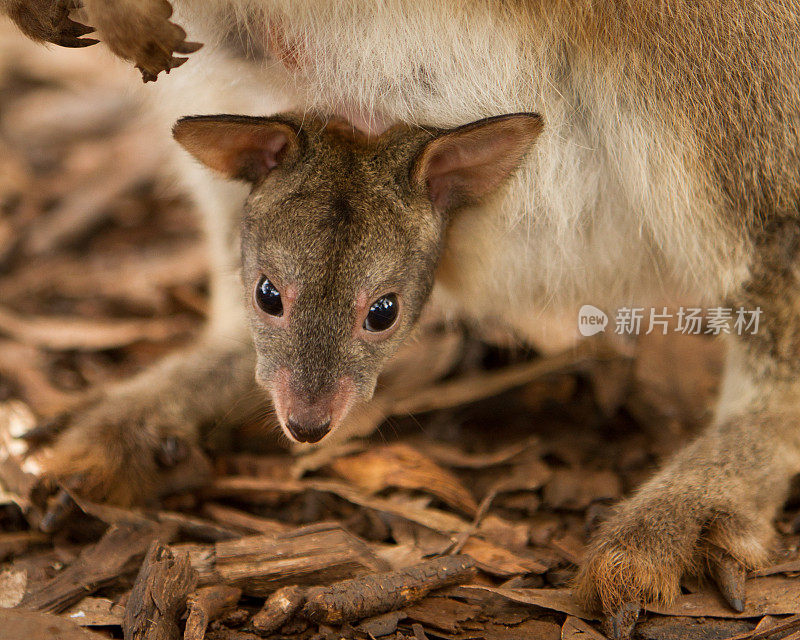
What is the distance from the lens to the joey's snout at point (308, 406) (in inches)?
107

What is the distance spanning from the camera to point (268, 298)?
2.93 metres

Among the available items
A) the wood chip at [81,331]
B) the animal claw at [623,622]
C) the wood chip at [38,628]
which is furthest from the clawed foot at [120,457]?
the animal claw at [623,622]

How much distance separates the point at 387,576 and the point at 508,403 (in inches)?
60.2

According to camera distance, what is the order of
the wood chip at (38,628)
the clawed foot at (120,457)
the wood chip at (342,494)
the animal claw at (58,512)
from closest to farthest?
the wood chip at (38,628), the animal claw at (58,512), the clawed foot at (120,457), the wood chip at (342,494)

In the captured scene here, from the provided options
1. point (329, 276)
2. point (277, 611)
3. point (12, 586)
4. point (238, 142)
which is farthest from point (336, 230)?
point (12, 586)

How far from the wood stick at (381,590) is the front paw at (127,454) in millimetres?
953

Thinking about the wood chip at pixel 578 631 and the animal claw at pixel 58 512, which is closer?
the wood chip at pixel 578 631

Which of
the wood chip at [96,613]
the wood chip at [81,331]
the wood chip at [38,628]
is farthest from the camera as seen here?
the wood chip at [81,331]

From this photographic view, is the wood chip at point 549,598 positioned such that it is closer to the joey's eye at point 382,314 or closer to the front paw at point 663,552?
the front paw at point 663,552

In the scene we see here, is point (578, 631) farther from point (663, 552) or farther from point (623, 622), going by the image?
point (663, 552)

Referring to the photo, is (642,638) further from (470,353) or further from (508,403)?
(470,353)

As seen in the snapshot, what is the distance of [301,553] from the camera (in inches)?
112

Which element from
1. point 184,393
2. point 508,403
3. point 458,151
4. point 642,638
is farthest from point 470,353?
point 642,638

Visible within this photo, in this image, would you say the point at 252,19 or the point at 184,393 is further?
the point at 184,393
